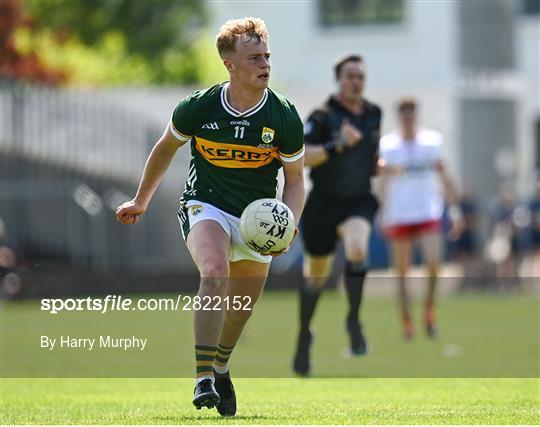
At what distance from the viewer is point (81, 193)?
26516 mm

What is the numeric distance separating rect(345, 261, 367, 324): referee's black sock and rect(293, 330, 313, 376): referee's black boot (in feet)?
2.11

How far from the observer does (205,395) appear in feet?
29.0

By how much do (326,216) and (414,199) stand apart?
4.04 meters

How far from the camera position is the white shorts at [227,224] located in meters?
9.46

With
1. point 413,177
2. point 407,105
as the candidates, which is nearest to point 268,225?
point 407,105

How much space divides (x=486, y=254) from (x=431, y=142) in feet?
46.3

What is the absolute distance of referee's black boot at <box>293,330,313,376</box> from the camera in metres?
12.9

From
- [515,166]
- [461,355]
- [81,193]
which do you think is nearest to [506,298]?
[81,193]

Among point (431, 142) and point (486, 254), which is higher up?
point (431, 142)

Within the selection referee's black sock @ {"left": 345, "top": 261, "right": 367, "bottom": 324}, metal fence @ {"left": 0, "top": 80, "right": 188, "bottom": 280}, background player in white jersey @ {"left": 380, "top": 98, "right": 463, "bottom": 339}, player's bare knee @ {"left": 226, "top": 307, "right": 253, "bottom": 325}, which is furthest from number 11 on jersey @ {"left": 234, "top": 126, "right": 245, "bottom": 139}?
metal fence @ {"left": 0, "top": 80, "right": 188, "bottom": 280}

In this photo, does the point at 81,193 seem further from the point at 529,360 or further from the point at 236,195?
the point at 236,195

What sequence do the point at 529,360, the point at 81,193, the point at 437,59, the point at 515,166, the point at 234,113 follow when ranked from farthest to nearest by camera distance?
1. the point at 437,59
2. the point at 515,166
3. the point at 81,193
4. the point at 529,360
5. the point at 234,113

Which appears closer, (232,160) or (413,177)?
(232,160)

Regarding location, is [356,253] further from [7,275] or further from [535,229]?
[535,229]
